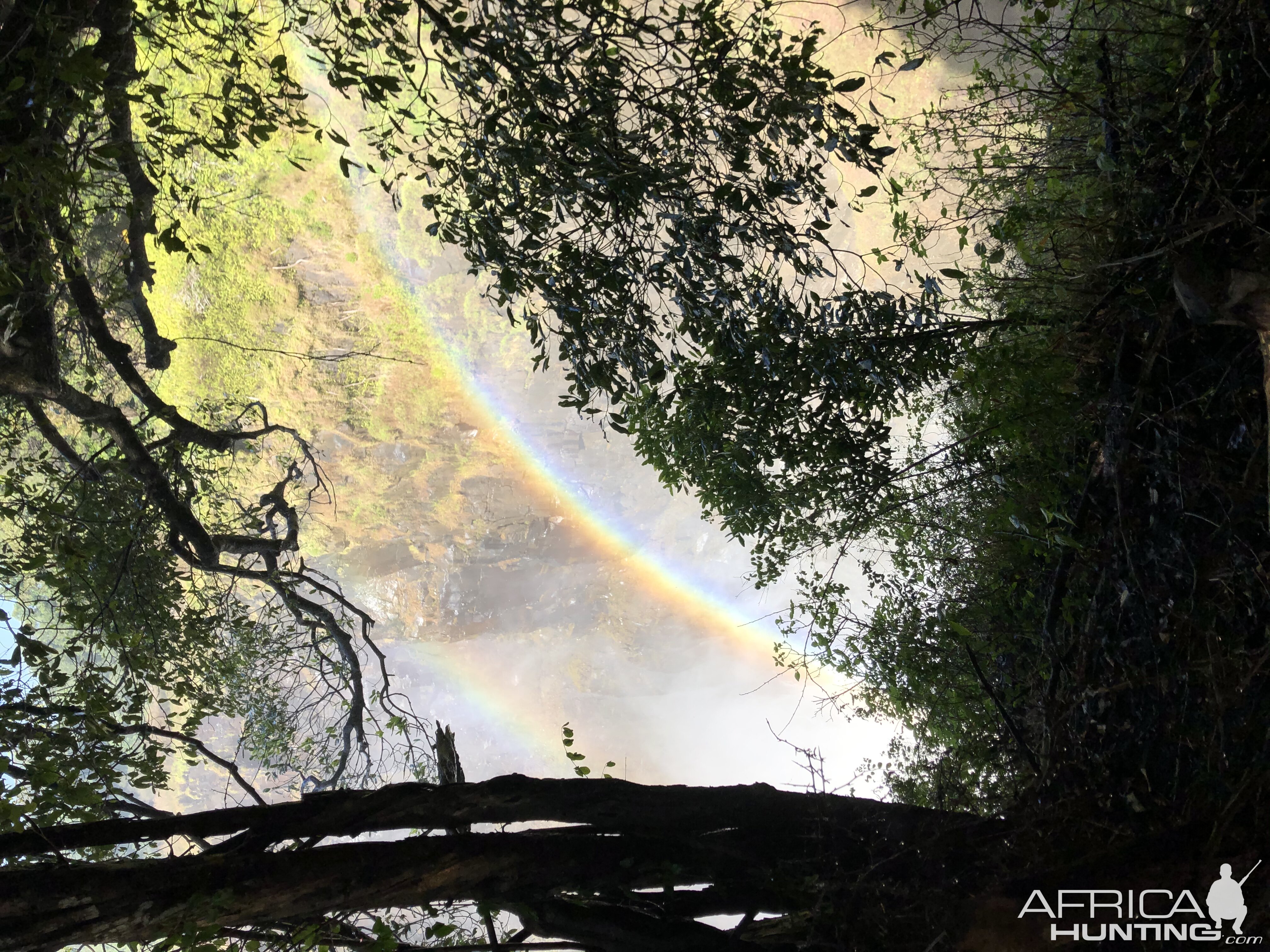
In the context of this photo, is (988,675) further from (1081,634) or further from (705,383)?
(705,383)

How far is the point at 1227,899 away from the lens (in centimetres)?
281

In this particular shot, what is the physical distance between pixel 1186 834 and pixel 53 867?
431cm

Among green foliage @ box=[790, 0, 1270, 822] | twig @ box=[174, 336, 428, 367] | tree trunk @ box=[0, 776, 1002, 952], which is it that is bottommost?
tree trunk @ box=[0, 776, 1002, 952]

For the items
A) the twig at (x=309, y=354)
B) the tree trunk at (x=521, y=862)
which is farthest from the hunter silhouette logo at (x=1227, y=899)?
the twig at (x=309, y=354)

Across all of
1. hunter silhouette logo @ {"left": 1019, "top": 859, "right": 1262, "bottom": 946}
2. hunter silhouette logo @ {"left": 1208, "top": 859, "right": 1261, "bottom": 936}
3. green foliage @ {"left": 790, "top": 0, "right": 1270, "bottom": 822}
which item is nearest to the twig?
green foliage @ {"left": 790, "top": 0, "right": 1270, "bottom": 822}

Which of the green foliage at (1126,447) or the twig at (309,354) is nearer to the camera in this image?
the green foliage at (1126,447)

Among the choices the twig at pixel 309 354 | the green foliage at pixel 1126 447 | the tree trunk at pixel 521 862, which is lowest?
the tree trunk at pixel 521 862

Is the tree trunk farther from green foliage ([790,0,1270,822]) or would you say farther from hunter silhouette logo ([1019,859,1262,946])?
green foliage ([790,0,1270,822])

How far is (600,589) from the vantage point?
32906 mm

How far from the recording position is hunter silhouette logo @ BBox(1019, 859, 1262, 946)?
9.11ft

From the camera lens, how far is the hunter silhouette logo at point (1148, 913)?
109 inches

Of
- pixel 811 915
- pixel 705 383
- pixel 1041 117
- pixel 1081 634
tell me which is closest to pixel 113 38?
pixel 705 383

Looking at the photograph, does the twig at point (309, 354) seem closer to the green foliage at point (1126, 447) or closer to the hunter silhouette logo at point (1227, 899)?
the green foliage at point (1126, 447)

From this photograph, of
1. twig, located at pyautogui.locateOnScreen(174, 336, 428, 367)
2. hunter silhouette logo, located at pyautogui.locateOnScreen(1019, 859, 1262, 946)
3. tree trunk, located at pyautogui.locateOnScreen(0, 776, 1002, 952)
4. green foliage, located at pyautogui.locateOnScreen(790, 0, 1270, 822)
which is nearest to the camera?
tree trunk, located at pyautogui.locateOnScreen(0, 776, 1002, 952)
